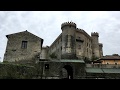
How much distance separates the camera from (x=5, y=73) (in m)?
22.5

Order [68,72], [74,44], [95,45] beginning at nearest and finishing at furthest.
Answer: [68,72] < [74,44] < [95,45]

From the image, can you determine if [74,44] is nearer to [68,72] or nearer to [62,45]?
[62,45]

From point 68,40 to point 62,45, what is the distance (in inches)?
86.3

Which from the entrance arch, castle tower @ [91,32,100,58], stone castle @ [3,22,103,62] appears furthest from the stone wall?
castle tower @ [91,32,100,58]

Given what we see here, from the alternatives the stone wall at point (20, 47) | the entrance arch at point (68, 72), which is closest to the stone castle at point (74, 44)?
the entrance arch at point (68, 72)

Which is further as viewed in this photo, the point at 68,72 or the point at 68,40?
the point at 68,40

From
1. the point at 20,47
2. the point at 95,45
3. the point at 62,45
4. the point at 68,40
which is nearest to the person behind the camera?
the point at 20,47

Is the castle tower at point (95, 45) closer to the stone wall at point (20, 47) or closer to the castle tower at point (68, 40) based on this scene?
the castle tower at point (68, 40)

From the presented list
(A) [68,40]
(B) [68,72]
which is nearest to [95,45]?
(A) [68,40]

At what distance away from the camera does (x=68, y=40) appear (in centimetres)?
4509
